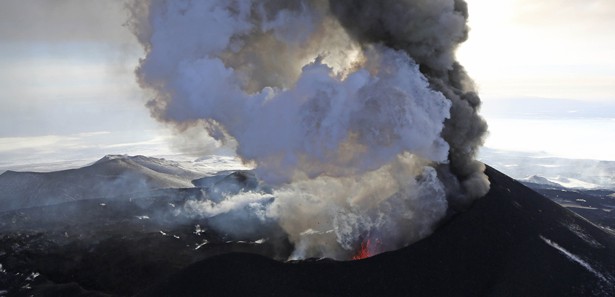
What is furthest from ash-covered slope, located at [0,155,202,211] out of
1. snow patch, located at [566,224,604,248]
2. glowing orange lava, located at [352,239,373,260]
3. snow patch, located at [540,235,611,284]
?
snow patch, located at [540,235,611,284]

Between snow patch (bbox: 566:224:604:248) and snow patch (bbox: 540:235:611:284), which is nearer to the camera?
snow patch (bbox: 540:235:611:284)

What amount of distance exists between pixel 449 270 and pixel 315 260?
42.9ft

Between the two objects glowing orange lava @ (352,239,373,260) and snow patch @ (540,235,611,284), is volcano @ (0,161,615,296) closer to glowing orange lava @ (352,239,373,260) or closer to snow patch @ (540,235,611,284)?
snow patch @ (540,235,611,284)

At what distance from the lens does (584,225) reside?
67.7 m

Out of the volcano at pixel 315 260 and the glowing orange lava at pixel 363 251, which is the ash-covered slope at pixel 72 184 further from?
the glowing orange lava at pixel 363 251

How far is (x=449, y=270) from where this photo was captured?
49.3 m

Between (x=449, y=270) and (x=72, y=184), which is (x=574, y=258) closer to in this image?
(x=449, y=270)

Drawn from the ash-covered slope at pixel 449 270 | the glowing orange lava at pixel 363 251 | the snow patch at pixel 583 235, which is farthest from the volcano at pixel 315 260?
the glowing orange lava at pixel 363 251

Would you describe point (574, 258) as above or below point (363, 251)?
below

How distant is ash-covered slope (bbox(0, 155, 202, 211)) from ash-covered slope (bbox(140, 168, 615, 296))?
108925 millimetres

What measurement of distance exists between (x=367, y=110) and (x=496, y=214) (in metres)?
19.1

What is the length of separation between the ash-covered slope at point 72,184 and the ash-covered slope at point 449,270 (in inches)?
4288

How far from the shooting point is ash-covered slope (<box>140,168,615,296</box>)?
46.7 meters

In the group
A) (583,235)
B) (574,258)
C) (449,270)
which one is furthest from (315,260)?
(583,235)
